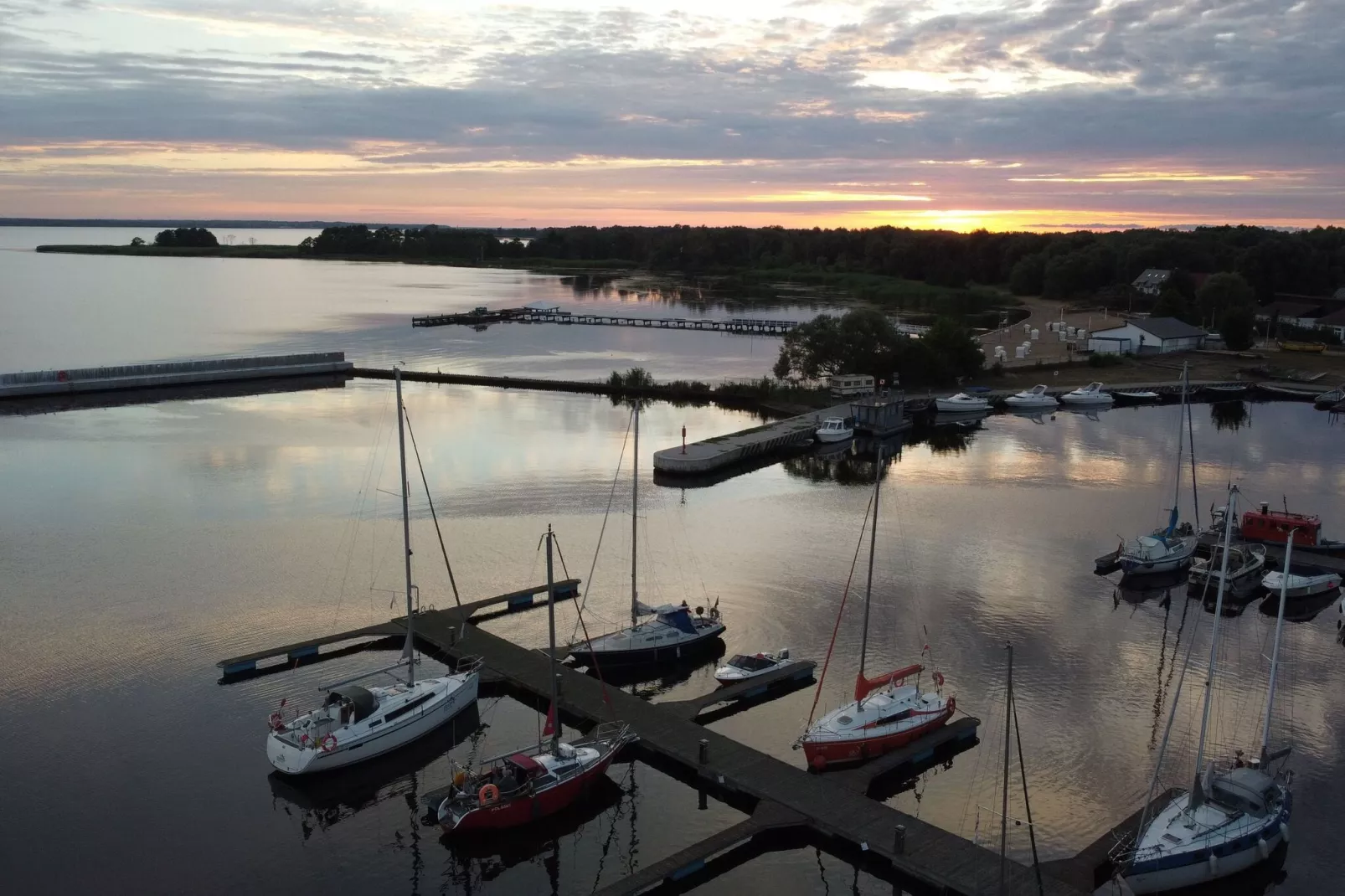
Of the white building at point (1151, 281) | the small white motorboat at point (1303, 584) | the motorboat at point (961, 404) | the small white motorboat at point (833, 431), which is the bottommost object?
the small white motorboat at point (1303, 584)

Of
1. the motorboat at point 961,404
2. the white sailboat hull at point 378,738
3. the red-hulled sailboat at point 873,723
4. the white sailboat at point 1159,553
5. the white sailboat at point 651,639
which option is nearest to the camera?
the white sailboat hull at point 378,738

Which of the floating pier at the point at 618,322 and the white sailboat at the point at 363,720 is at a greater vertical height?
the floating pier at the point at 618,322

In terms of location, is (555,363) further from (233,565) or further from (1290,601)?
(1290,601)

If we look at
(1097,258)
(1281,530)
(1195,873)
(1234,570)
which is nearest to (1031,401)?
(1281,530)

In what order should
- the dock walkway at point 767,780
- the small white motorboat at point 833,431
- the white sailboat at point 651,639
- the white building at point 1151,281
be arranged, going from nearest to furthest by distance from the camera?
1. the dock walkway at point 767,780
2. the white sailboat at point 651,639
3. the small white motorboat at point 833,431
4. the white building at point 1151,281

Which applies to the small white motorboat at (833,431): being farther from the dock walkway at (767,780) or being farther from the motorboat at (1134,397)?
the dock walkway at (767,780)

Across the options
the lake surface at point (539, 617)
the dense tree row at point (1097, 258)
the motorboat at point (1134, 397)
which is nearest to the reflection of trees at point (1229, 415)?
the motorboat at point (1134, 397)

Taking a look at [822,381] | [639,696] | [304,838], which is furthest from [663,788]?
[822,381]

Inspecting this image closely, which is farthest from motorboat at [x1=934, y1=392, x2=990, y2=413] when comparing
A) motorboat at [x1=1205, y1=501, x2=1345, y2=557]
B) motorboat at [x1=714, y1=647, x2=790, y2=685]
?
motorboat at [x1=714, y1=647, x2=790, y2=685]
